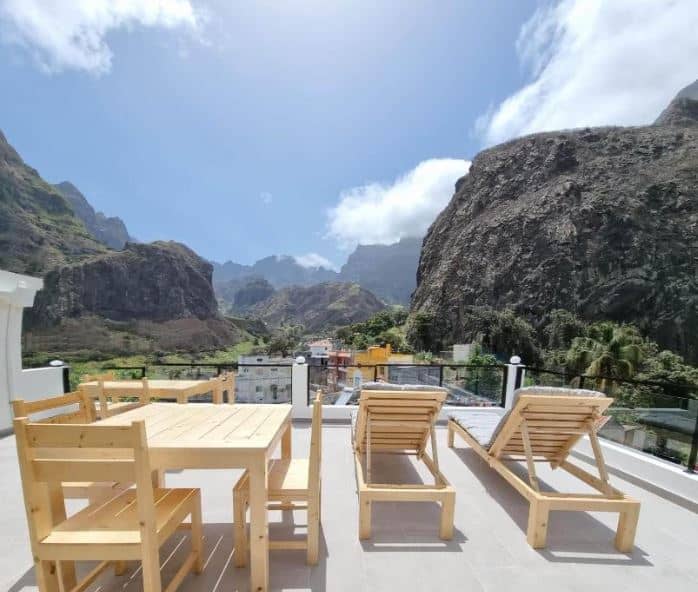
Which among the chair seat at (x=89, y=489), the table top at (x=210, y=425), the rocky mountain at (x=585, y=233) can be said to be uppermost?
the rocky mountain at (x=585, y=233)

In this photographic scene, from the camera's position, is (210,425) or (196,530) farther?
(210,425)

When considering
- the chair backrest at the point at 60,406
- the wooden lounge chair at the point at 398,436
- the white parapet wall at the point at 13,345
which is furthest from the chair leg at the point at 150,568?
the white parapet wall at the point at 13,345

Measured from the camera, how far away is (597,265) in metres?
31.8

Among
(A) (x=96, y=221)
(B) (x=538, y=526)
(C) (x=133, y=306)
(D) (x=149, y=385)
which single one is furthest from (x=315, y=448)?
(A) (x=96, y=221)

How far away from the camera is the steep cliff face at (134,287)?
43750 millimetres

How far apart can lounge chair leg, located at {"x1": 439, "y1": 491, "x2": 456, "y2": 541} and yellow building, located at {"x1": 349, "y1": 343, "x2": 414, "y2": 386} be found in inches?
92.3

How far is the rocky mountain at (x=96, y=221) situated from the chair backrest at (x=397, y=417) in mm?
128572

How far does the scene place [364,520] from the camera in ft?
6.61

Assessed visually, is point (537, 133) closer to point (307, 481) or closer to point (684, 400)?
point (684, 400)

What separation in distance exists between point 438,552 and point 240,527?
116 cm

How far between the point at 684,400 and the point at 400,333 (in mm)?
37840

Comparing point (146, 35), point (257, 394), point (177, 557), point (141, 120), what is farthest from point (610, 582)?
point (141, 120)

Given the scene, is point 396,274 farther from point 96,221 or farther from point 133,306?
point 133,306

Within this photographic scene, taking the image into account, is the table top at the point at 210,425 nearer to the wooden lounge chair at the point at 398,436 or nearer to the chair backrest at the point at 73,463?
the chair backrest at the point at 73,463
